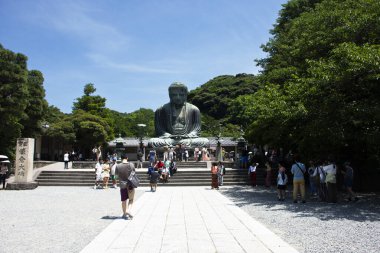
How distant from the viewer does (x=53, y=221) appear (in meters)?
8.45

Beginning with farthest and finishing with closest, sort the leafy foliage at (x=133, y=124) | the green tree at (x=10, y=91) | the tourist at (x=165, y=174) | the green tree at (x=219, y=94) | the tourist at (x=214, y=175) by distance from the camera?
the green tree at (x=219, y=94), the leafy foliage at (x=133, y=124), the green tree at (x=10, y=91), the tourist at (x=165, y=174), the tourist at (x=214, y=175)

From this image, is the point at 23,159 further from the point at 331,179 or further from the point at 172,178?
the point at 331,179

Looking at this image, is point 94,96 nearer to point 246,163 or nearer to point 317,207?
point 246,163

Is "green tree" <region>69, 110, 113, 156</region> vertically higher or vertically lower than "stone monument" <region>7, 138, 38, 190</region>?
higher

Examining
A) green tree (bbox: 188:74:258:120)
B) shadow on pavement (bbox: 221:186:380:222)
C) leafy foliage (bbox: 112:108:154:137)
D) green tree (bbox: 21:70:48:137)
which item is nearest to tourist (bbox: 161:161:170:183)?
shadow on pavement (bbox: 221:186:380:222)

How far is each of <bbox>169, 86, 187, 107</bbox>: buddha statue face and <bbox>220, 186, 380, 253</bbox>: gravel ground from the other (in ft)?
52.8

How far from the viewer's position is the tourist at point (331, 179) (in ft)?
37.9

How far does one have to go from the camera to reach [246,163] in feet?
72.1

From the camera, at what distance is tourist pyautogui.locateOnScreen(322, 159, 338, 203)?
1155 centimetres

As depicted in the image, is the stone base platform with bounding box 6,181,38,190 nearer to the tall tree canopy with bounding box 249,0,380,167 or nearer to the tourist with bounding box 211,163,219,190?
the tourist with bounding box 211,163,219,190

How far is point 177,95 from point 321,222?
67.7ft

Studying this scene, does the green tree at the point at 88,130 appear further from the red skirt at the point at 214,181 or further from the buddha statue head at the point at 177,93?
the red skirt at the point at 214,181

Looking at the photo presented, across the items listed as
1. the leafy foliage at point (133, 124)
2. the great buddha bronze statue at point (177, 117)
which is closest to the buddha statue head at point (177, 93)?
the great buddha bronze statue at point (177, 117)

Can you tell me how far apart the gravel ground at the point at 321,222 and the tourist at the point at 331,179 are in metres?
0.30
